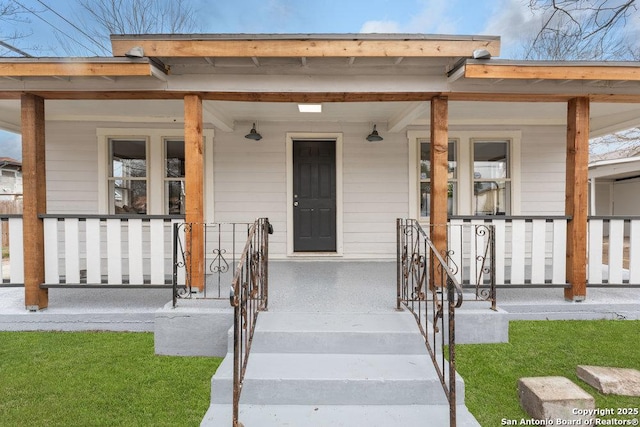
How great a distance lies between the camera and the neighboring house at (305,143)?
10.5 ft

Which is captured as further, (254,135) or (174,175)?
(174,175)

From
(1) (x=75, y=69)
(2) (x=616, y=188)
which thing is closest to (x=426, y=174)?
(1) (x=75, y=69)

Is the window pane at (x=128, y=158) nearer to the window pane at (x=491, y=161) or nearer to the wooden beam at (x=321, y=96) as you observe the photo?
the wooden beam at (x=321, y=96)

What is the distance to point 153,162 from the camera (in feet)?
18.1

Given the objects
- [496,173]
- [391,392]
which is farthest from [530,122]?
[391,392]

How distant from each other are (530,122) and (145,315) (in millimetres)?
5968

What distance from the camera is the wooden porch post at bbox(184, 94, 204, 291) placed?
3.41 meters

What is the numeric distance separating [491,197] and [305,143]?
313 cm

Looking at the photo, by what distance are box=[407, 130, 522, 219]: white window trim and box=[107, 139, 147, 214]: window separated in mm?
4185

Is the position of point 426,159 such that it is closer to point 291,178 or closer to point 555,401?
point 291,178

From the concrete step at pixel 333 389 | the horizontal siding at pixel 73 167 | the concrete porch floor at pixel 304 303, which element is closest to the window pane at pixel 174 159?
the horizontal siding at pixel 73 167

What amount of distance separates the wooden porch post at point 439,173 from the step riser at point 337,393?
1399mm

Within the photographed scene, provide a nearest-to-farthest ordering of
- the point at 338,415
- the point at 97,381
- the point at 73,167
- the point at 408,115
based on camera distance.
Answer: the point at 338,415
the point at 97,381
the point at 408,115
the point at 73,167

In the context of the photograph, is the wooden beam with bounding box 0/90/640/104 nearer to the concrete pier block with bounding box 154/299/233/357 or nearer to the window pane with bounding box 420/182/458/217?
the concrete pier block with bounding box 154/299/233/357
